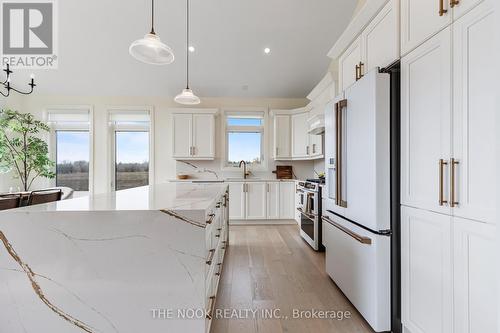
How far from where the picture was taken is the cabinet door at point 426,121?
49.8 inches

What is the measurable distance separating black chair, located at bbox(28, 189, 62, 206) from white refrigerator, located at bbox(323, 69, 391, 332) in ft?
9.96

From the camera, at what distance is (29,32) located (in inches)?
157

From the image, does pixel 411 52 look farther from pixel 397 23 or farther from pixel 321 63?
pixel 321 63

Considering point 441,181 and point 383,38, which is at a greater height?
point 383,38

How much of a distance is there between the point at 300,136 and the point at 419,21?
3582 mm

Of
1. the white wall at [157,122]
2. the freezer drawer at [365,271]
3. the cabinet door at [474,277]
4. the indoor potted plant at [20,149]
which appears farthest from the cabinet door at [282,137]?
the indoor potted plant at [20,149]

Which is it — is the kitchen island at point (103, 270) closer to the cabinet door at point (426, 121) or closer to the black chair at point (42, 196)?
the cabinet door at point (426, 121)

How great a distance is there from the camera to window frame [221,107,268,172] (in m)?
5.49

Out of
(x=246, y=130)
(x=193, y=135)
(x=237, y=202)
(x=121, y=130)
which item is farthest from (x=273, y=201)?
(x=121, y=130)

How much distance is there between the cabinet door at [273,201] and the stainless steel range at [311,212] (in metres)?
0.92

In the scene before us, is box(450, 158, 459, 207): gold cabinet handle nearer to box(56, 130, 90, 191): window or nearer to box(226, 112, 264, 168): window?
box(226, 112, 264, 168): window

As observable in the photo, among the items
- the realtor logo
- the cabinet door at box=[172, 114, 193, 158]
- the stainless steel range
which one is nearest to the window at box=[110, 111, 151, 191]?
the cabinet door at box=[172, 114, 193, 158]

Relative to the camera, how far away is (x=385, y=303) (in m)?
1.65

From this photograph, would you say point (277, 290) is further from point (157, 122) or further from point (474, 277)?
point (157, 122)
